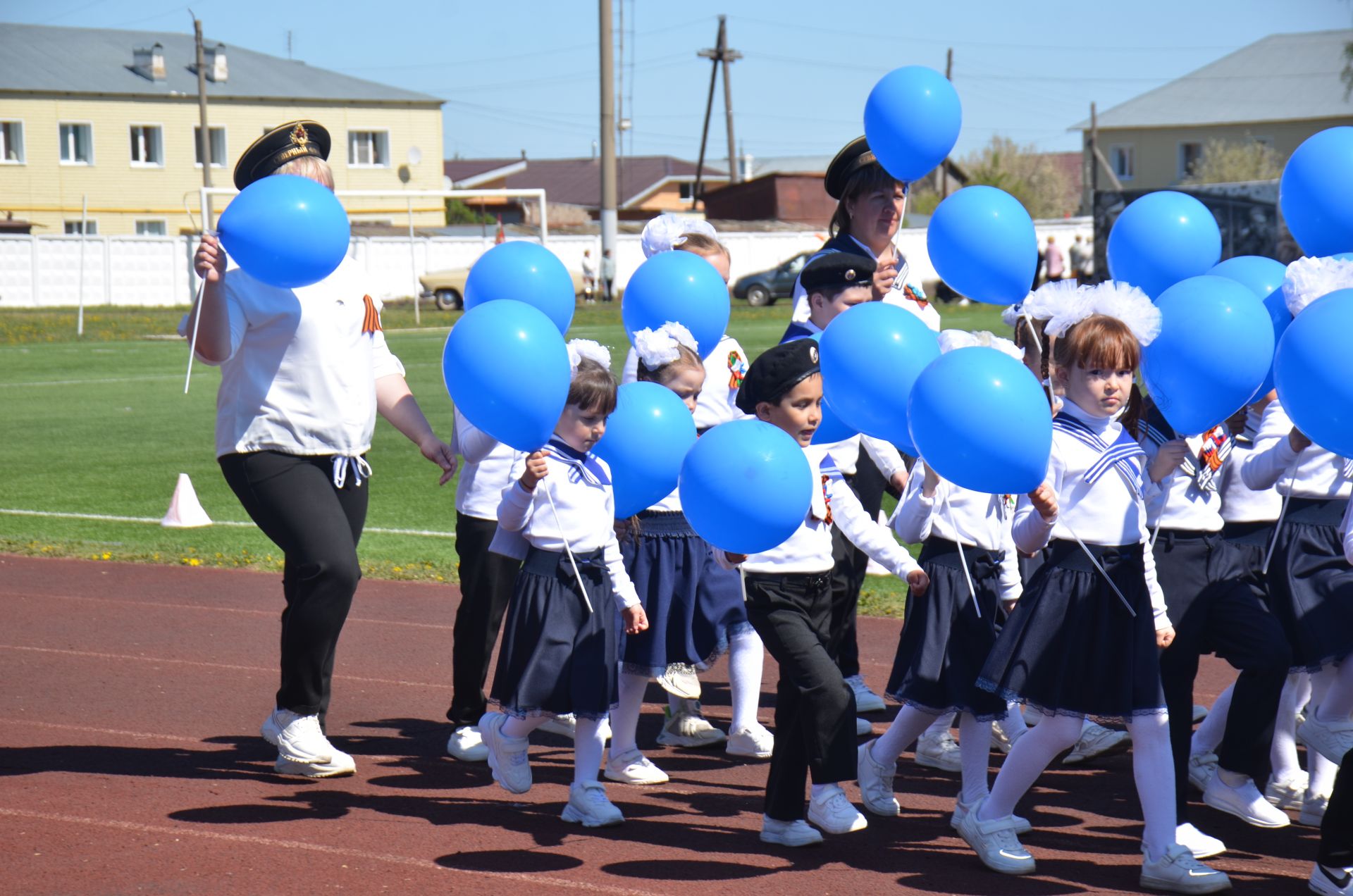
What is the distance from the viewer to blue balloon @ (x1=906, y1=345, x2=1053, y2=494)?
12.6 ft

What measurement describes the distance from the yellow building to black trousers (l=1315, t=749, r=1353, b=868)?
171 ft

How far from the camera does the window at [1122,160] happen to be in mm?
76875

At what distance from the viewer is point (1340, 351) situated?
3680mm

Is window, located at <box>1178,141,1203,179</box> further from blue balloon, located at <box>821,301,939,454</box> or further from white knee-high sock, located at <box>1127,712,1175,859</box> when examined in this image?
white knee-high sock, located at <box>1127,712,1175,859</box>

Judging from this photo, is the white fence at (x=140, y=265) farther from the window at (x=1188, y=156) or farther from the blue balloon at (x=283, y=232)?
the blue balloon at (x=283, y=232)

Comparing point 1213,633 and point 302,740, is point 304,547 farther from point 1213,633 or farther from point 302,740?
point 1213,633

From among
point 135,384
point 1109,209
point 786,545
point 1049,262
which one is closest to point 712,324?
point 786,545

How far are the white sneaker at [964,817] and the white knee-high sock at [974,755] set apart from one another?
0.06 ft

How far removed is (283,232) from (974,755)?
2.66 m

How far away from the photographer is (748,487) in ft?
13.4

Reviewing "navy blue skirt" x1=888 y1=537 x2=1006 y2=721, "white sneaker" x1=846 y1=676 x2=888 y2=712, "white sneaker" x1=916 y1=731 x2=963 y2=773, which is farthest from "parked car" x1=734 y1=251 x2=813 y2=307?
"navy blue skirt" x1=888 y1=537 x2=1006 y2=721

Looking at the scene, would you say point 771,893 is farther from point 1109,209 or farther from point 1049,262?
point 1049,262

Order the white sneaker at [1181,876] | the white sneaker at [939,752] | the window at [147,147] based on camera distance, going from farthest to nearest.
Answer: the window at [147,147]
the white sneaker at [939,752]
the white sneaker at [1181,876]

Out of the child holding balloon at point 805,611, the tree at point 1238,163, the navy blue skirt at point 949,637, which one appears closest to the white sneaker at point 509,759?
the child holding balloon at point 805,611
